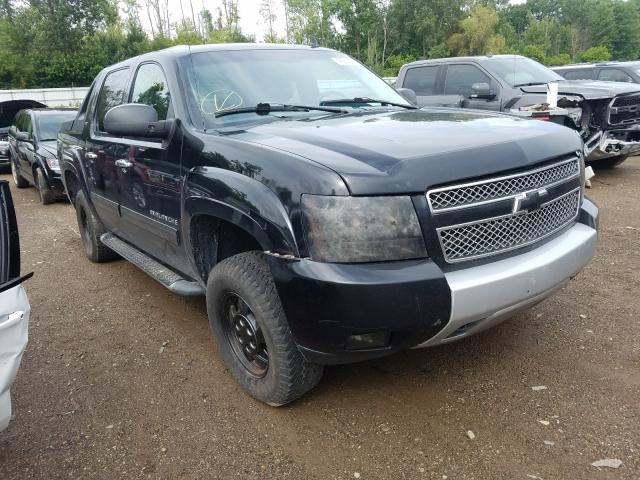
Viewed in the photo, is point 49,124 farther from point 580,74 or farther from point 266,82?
point 580,74

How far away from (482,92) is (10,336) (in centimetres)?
742

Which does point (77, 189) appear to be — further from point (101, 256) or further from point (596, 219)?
point (596, 219)

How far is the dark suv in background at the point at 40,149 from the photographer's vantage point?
28.7 ft

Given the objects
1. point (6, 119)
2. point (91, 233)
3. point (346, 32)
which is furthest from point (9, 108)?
point (346, 32)

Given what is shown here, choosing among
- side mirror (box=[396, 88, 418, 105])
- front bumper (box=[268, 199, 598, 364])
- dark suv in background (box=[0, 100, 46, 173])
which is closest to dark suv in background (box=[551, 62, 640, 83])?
side mirror (box=[396, 88, 418, 105])

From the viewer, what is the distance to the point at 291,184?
226cm

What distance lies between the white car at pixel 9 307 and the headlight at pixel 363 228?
1.20 m

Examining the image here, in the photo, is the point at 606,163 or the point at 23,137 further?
the point at 23,137

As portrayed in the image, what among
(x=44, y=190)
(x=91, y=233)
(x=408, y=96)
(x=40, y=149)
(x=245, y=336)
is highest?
(x=408, y=96)

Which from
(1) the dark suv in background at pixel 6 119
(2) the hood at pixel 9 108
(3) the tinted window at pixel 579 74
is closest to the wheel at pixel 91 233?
(1) the dark suv in background at pixel 6 119

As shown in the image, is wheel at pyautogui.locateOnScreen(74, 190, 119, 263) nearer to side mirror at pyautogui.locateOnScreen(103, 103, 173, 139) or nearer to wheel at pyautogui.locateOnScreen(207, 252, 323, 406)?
side mirror at pyautogui.locateOnScreen(103, 103, 173, 139)

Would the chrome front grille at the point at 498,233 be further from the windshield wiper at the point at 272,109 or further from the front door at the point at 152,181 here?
the front door at the point at 152,181

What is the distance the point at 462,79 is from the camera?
8820 mm

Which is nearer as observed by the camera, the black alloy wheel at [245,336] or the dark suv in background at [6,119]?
the black alloy wheel at [245,336]
